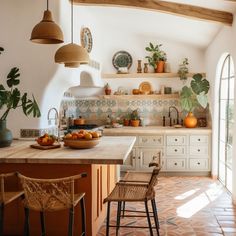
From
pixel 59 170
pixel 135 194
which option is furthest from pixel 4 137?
pixel 135 194

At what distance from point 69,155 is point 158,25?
3.71m

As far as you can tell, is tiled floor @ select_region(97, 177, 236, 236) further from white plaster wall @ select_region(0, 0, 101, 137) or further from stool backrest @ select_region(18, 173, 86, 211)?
white plaster wall @ select_region(0, 0, 101, 137)

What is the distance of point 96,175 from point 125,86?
3.96 meters

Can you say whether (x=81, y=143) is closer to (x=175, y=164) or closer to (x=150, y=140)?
(x=150, y=140)

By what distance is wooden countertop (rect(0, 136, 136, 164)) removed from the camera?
3.08 m

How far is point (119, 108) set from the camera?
24.0 ft

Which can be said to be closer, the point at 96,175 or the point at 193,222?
the point at 96,175

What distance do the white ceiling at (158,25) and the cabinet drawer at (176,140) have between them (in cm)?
183

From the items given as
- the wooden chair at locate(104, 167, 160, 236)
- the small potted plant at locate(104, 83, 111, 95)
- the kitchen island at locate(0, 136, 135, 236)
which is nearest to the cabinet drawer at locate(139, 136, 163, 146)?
the small potted plant at locate(104, 83, 111, 95)

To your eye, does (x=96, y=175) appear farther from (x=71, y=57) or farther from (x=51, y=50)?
(x=51, y=50)

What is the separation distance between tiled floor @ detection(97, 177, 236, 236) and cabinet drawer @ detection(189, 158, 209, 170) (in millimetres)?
347

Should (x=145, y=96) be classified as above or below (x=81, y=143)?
above

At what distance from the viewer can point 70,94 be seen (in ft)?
23.1

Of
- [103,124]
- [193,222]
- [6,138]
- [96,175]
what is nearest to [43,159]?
[96,175]
